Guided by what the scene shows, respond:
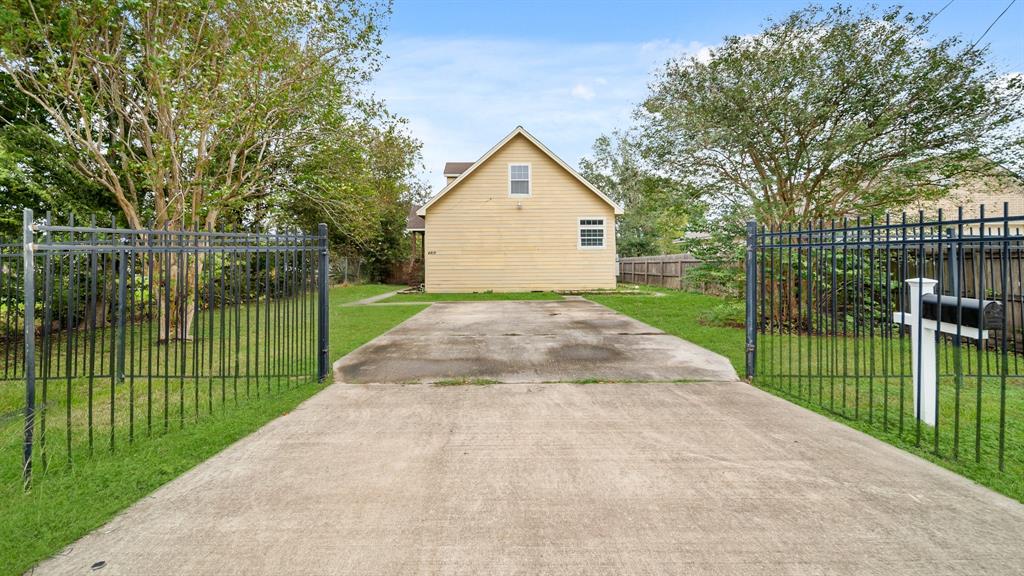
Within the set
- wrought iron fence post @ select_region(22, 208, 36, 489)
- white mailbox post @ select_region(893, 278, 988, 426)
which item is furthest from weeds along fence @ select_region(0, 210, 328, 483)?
white mailbox post @ select_region(893, 278, 988, 426)

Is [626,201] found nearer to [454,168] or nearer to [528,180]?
[454,168]

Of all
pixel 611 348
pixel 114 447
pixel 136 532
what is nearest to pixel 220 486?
pixel 136 532

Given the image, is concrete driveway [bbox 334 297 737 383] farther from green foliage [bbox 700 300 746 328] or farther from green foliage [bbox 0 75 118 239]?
green foliage [bbox 0 75 118 239]

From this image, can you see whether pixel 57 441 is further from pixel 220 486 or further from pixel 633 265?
pixel 633 265

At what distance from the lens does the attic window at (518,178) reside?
19.5 metres

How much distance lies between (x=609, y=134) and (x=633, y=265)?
15.9 meters

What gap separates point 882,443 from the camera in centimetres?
348

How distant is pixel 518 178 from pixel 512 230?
222 cm

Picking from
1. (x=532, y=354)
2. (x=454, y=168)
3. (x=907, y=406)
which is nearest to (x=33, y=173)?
(x=532, y=354)

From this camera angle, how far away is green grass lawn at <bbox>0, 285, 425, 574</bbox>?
226cm

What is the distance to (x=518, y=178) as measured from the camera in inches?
767

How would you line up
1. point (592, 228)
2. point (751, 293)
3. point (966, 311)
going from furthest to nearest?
point (592, 228) → point (751, 293) → point (966, 311)

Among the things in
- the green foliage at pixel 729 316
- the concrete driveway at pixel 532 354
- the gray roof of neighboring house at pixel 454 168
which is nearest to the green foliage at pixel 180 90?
the concrete driveway at pixel 532 354

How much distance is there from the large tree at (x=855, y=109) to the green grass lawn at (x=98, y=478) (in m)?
9.24
